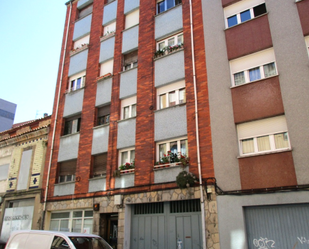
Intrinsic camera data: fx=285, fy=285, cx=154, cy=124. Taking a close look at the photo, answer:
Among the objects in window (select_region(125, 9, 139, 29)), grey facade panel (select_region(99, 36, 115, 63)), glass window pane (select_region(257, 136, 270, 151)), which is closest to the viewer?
glass window pane (select_region(257, 136, 270, 151))

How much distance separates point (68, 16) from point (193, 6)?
9.97 m

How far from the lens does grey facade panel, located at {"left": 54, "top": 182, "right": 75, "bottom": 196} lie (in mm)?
13805

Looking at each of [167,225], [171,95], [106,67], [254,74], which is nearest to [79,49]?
[106,67]

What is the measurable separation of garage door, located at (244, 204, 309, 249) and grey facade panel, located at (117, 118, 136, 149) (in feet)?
18.8

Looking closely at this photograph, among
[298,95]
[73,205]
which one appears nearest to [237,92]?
[298,95]

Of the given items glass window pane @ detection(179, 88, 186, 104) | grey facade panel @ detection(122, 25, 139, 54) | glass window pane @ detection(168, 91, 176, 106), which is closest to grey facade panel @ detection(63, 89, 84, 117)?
grey facade panel @ detection(122, 25, 139, 54)

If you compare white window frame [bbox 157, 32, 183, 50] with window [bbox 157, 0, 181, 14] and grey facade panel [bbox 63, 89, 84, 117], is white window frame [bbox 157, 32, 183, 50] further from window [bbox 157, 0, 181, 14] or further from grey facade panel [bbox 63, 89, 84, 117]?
grey facade panel [bbox 63, 89, 84, 117]

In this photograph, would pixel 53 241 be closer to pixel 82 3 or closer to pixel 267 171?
pixel 267 171

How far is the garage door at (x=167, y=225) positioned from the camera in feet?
33.1

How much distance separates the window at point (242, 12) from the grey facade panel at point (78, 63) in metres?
8.52

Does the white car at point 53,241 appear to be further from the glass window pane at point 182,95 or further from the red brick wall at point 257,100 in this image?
the glass window pane at point 182,95

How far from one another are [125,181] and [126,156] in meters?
1.24

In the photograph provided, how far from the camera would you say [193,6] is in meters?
13.0

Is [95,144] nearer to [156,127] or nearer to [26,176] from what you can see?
[156,127]
